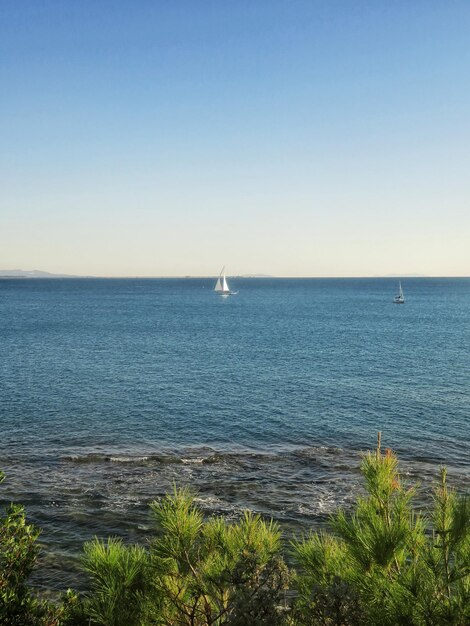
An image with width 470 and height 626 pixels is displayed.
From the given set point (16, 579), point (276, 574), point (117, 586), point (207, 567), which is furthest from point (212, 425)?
point (276, 574)

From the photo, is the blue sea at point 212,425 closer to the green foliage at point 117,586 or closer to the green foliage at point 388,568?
the green foliage at point 117,586

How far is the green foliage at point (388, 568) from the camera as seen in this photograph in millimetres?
7789

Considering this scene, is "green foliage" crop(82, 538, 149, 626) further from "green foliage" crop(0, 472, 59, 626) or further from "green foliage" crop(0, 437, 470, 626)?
"green foliage" crop(0, 472, 59, 626)

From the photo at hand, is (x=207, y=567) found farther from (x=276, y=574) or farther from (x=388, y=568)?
(x=388, y=568)

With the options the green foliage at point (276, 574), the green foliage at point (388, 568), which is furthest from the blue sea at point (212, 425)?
the green foliage at point (388, 568)

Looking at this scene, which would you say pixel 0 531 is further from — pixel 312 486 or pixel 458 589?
pixel 312 486

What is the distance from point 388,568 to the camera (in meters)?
8.71

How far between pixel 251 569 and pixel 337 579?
53.7 inches

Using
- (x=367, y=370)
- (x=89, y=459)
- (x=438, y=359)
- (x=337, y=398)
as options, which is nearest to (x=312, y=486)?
(x=89, y=459)

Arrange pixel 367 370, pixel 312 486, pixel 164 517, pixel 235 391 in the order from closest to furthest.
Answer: pixel 164 517 → pixel 312 486 → pixel 235 391 → pixel 367 370

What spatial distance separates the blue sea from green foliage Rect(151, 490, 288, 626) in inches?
538

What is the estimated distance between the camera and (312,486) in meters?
29.7

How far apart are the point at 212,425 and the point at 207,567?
106 feet

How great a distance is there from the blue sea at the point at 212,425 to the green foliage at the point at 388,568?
1537 centimetres
